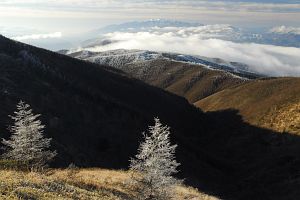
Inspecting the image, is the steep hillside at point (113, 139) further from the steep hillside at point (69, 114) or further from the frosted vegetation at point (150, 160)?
the frosted vegetation at point (150, 160)

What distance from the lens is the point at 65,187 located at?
2495 cm

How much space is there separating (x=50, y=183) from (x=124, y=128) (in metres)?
56.7

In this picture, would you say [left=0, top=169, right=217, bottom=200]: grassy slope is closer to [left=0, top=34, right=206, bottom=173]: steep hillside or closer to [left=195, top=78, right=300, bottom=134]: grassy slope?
[left=0, top=34, right=206, bottom=173]: steep hillside

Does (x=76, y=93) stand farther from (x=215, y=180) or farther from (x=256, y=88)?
(x=256, y=88)

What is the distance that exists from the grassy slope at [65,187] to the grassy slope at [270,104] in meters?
82.7

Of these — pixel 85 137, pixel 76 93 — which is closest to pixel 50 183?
pixel 85 137

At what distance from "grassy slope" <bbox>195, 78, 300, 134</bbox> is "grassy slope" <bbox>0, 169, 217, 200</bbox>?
82.7 m

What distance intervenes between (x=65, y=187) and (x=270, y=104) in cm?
14047

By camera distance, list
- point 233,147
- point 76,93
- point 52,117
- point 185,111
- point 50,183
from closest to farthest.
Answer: point 50,183 → point 52,117 → point 76,93 → point 233,147 → point 185,111

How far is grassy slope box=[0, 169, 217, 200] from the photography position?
19.3 metres

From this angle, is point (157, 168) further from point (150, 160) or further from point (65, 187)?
point (65, 187)

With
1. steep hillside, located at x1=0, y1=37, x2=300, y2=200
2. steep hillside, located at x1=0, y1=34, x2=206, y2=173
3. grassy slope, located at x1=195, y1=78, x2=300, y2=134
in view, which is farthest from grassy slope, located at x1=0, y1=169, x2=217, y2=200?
grassy slope, located at x1=195, y1=78, x2=300, y2=134

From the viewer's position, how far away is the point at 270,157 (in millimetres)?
100438

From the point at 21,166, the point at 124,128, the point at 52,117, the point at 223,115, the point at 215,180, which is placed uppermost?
the point at 21,166
